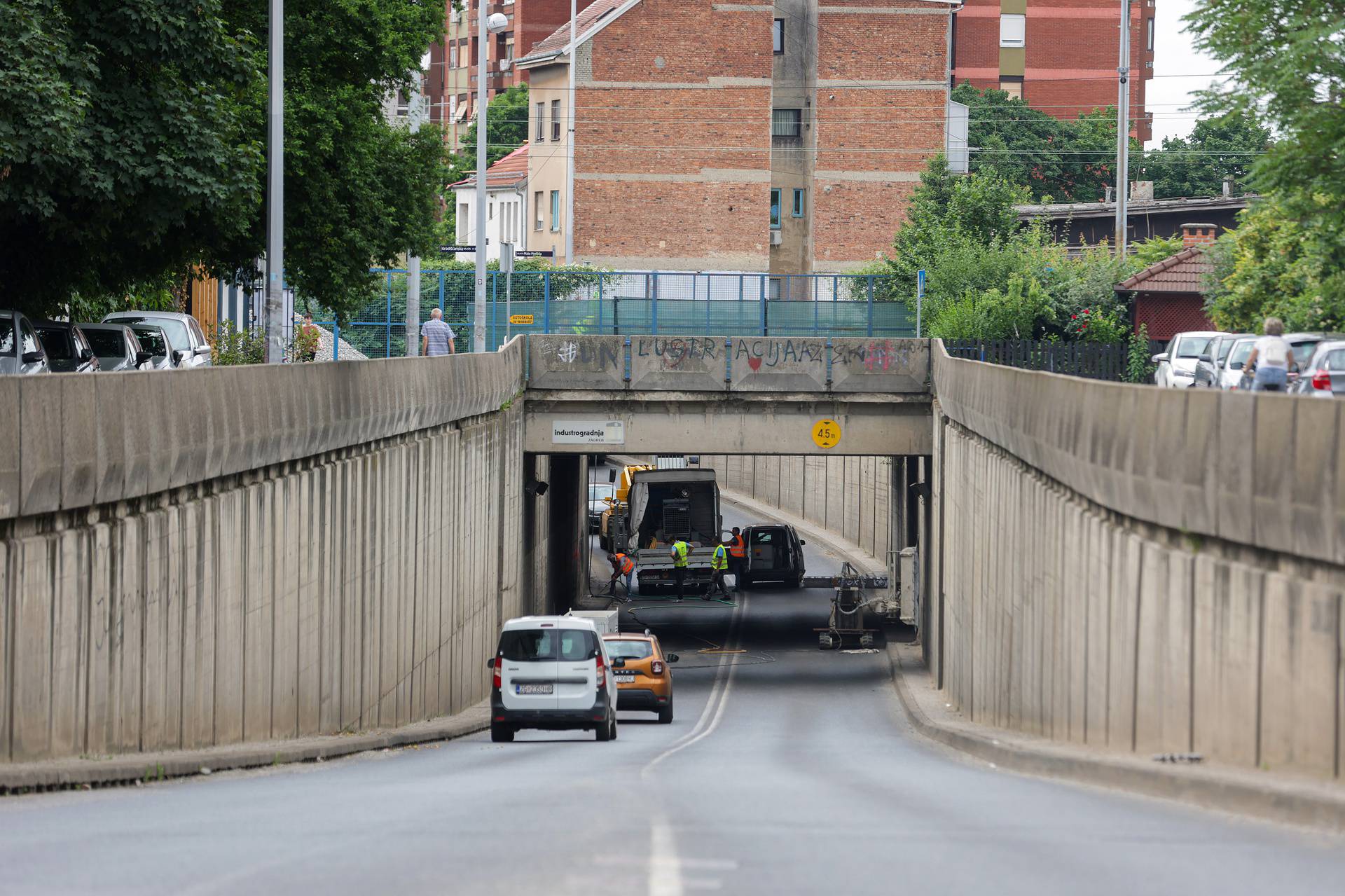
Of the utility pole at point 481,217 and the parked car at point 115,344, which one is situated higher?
the utility pole at point 481,217

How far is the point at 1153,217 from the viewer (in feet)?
232

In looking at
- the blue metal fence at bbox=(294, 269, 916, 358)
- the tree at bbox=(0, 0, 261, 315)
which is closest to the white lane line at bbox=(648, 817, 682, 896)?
the tree at bbox=(0, 0, 261, 315)

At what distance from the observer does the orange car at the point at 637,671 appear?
90.6 feet

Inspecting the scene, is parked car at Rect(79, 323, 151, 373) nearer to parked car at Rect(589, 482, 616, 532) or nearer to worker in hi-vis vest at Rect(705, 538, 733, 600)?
worker in hi-vis vest at Rect(705, 538, 733, 600)

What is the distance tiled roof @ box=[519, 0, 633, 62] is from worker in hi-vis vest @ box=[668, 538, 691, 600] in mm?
27279

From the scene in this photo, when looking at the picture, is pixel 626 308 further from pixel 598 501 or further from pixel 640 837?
pixel 640 837

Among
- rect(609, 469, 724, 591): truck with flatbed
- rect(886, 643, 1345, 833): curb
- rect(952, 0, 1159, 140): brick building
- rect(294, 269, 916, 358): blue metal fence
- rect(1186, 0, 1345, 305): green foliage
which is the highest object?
rect(952, 0, 1159, 140): brick building

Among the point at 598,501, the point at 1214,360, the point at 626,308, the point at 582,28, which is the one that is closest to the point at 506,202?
the point at 582,28

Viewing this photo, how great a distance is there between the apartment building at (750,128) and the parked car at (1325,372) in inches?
1886

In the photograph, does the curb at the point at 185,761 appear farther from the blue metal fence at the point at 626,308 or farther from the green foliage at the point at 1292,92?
the blue metal fence at the point at 626,308

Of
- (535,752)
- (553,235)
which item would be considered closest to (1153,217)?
(553,235)

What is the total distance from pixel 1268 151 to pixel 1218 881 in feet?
74.9

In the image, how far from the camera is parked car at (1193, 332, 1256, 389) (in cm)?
2797

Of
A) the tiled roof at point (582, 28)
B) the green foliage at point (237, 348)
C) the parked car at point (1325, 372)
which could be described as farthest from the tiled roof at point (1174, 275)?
the tiled roof at point (582, 28)
